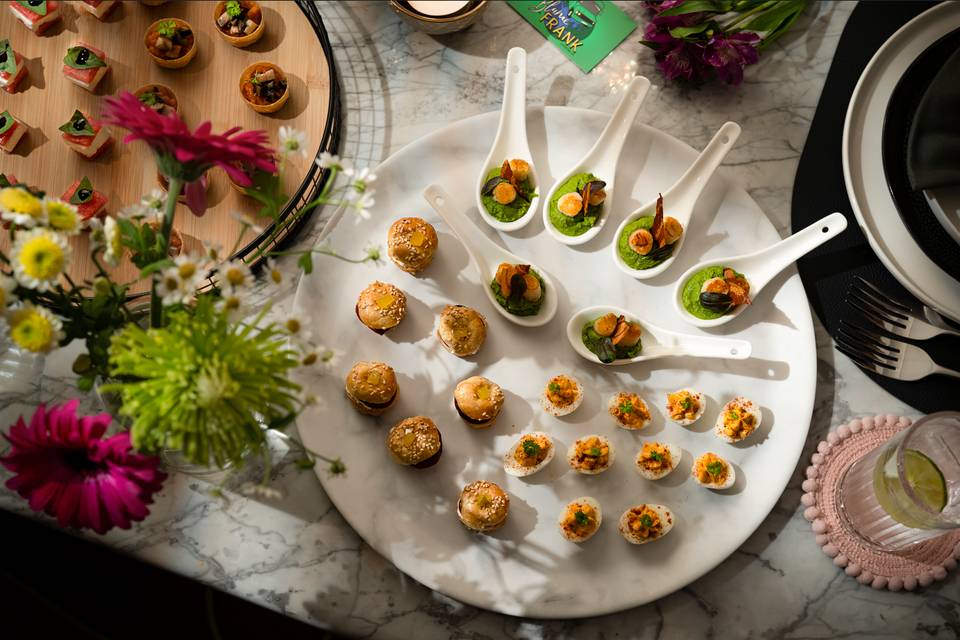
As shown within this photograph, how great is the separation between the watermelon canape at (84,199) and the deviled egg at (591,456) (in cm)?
106

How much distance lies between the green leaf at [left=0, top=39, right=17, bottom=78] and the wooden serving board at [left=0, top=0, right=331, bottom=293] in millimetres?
49

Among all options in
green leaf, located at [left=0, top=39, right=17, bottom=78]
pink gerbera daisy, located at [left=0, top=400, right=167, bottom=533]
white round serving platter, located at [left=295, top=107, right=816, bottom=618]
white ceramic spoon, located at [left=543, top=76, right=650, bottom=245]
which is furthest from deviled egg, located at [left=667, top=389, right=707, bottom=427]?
green leaf, located at [left=0, top=39, right=17, bottom=78]

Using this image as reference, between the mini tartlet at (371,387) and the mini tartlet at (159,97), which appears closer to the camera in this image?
the mini tartlet at (371,387)

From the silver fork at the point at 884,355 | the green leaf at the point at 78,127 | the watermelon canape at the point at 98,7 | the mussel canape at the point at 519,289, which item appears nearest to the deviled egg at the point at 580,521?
the mussel canape at the point at 519,289

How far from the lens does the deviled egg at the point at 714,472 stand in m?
1.37

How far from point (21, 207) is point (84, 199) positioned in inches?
27.7

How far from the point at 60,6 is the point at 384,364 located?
1062 millimetres

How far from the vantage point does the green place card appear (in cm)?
162

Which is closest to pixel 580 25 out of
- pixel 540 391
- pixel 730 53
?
pixel 730 53

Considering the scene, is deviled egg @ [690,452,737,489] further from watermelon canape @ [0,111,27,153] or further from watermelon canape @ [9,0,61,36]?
watermelon canape @ [9,0,61,36]

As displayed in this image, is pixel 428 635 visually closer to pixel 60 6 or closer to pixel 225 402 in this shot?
pixel 225 402

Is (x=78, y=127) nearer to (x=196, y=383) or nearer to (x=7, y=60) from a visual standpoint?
(x=7, y=60)

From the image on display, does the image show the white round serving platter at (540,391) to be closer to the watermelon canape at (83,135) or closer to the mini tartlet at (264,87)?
the mini tartlet at (264,87)

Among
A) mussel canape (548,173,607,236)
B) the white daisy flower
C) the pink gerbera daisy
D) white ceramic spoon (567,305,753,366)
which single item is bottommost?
white ceramic spoon (567,305,753,366)
